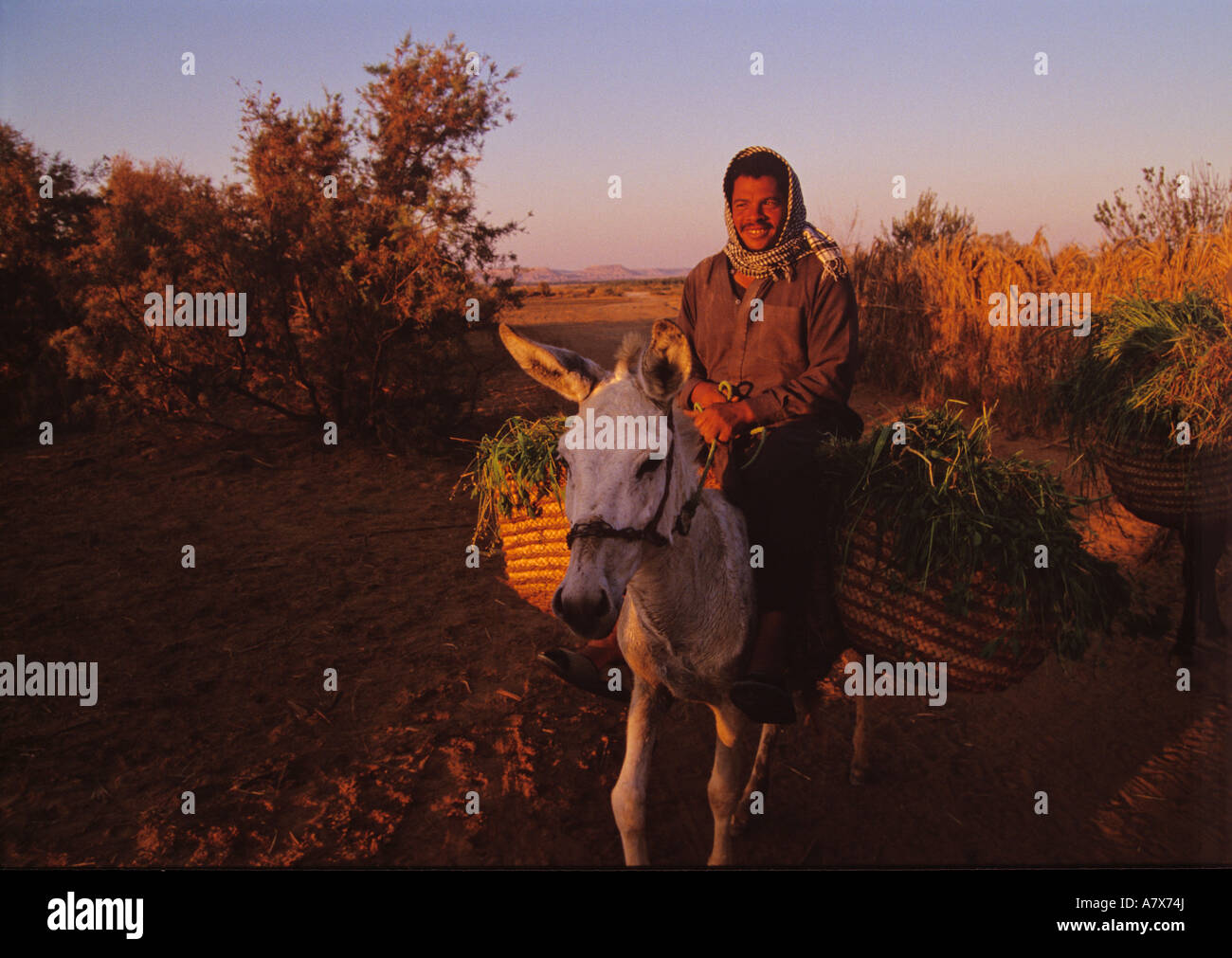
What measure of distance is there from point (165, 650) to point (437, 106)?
9.17 metres

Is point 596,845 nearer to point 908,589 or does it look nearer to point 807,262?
point 908,589

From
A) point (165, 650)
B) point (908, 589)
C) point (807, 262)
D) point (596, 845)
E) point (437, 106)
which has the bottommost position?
point (596, 845)

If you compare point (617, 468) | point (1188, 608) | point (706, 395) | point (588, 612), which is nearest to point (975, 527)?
point (706, 395)

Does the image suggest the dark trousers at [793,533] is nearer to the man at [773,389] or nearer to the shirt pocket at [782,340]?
the man at [773,389]

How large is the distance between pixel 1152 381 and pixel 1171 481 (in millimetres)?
719

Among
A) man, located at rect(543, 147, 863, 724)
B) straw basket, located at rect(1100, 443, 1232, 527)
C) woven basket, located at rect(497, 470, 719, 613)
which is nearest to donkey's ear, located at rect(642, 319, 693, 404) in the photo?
man, located at rect(543, 147, 863, 724)

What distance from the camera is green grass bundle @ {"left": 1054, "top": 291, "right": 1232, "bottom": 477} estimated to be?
15.7ft

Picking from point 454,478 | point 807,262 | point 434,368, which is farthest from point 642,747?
point 434,368

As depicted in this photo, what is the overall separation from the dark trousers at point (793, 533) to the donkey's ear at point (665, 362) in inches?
31.9

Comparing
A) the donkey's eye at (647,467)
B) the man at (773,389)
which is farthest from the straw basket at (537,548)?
the donkey's eye at (647,467)

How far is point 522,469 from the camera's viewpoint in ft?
11.2

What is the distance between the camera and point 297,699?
195 inches

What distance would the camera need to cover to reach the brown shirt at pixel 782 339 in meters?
3.50
